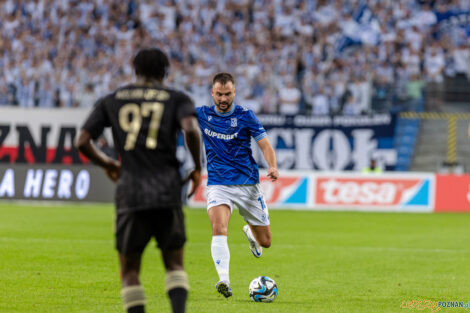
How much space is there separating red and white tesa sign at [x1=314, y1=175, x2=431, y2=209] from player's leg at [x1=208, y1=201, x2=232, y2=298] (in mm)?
15468

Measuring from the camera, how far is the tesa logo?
2377 cm

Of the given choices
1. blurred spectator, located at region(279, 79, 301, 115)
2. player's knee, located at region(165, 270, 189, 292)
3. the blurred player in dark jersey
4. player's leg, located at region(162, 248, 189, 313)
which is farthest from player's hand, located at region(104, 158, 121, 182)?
blurred spectator, located at region(279, 79, 301, 115)

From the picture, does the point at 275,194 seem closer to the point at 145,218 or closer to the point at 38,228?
the point at 38,228

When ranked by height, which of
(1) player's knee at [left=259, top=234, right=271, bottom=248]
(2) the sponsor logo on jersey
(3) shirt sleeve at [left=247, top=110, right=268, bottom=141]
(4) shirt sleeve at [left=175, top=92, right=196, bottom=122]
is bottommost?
(1) player's knee at [left=259, top=234, right=271, bottom=248]

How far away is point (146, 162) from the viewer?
17.3 feet

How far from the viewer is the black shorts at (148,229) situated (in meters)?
5.29

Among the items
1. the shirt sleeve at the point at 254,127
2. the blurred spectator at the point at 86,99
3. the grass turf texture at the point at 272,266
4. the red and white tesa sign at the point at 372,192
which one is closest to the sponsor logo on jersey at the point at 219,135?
the shirt sleeve at the point at 254,127

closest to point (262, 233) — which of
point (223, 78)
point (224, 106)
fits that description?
point (224, 106)

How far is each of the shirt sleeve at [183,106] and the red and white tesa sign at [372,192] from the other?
18.7 metres

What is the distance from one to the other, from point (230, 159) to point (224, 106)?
616 mm

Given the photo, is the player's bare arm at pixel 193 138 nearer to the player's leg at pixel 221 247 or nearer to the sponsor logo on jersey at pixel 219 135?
the player's leg at pixel 221 247

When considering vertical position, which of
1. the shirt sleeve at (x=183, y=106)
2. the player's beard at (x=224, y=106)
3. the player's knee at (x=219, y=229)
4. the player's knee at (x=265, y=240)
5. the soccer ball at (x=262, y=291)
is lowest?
the soccer ball at (x=262, y=291)

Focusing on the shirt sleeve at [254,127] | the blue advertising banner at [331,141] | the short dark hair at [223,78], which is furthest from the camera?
the blue advertising banner at [331,141]

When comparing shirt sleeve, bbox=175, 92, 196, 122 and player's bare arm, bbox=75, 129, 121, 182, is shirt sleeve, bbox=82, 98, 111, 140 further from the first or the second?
shirt sleeve, bbox=175, 92, 196, 122
